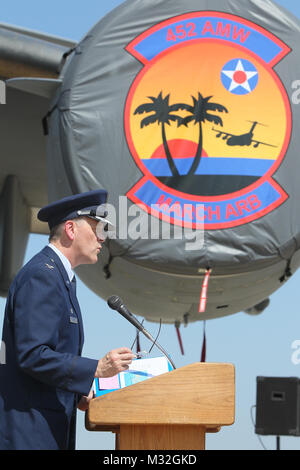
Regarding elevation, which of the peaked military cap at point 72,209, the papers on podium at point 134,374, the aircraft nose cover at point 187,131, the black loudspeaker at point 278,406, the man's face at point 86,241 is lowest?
the black loudspeaker at point 278,406

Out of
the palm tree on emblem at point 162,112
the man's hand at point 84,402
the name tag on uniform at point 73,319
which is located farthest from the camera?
the palm tree on emblem at point 162,112

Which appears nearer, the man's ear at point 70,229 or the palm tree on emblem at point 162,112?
the man's ear at point 70,229

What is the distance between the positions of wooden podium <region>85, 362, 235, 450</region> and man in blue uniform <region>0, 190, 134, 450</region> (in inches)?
3.5

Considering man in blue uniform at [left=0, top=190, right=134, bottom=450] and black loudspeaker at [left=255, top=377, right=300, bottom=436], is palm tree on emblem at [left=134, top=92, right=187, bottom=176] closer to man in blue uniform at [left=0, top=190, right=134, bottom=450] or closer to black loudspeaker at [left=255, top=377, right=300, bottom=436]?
black loudspeaker at [left=255, top=377, right=300, bottom=436]

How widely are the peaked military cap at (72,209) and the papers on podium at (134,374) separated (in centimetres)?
48

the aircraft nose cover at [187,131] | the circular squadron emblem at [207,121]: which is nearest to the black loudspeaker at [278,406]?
the aircraft nose cover at [187,131]

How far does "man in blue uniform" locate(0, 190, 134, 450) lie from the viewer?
2336 millimetres

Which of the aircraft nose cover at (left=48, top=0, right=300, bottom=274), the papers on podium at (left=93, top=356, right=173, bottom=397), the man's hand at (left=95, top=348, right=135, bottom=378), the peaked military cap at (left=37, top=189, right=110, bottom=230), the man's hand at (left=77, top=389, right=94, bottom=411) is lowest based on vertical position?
the man's hand at (left=77, top=389, right=94, bottom=411)

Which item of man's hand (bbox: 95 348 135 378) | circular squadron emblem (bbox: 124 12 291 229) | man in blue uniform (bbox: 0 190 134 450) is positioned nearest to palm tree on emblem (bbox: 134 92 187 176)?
circular squadron emblem (bbox: 124 12 291 229)

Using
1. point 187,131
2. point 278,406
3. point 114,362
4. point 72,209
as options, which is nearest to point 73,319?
point 114,362

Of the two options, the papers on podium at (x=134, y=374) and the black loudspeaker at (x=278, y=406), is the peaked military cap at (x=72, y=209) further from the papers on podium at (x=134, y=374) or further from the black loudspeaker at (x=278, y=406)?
the black loudspeaker at (x=278, y=406)

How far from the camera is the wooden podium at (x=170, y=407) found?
2.31 m

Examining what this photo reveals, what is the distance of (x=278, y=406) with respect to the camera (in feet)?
20.0

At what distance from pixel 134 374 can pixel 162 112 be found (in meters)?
2.92
